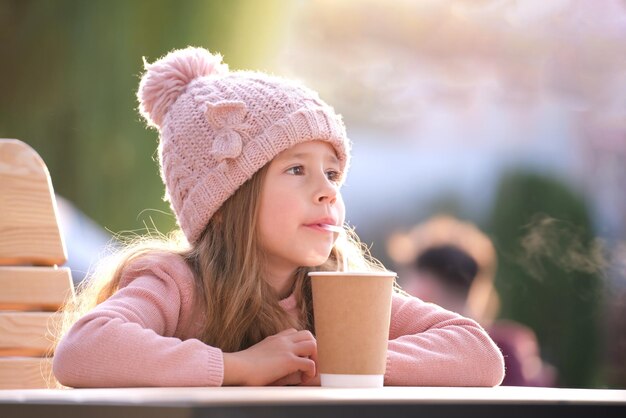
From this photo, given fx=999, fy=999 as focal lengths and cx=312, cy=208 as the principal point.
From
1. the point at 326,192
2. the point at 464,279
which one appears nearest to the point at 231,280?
the point at 326,192

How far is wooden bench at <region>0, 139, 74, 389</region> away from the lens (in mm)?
1594

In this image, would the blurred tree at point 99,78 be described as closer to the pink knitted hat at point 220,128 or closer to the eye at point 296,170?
the pink knitted hat at point 220,128

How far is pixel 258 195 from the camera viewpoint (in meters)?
1.46

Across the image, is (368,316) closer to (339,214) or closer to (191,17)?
(339,214)

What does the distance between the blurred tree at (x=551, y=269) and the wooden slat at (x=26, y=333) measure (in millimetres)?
2788

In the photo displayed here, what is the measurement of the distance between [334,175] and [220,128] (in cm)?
19

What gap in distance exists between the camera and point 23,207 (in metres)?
1.62

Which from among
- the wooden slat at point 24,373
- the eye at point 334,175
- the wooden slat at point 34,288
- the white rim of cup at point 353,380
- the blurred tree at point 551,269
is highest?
the eye at point 334,175

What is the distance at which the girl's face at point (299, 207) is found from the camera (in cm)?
142

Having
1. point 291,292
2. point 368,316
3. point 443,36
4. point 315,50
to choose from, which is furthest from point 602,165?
point 368,316

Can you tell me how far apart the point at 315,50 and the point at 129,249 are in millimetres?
3029

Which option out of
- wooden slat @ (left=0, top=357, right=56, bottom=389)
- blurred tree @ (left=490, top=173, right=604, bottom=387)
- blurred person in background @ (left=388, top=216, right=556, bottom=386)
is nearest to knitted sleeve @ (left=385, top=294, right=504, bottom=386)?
wooden slat @ (left=0, top=357, right=56, bottom=389)

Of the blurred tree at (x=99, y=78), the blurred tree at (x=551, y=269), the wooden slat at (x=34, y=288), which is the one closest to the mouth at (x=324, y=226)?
the wooden slat at (x=34, y=288)

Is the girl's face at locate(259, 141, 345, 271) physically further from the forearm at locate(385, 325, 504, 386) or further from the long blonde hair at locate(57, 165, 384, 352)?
the forearm at locate(385, 325, 504, 386)
